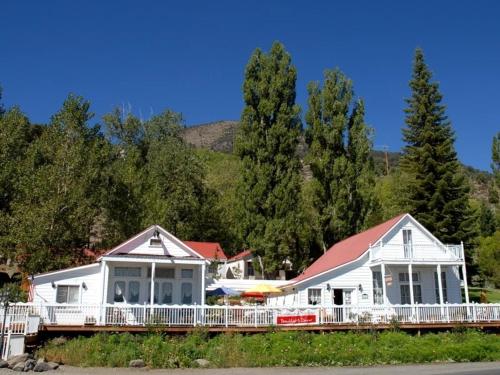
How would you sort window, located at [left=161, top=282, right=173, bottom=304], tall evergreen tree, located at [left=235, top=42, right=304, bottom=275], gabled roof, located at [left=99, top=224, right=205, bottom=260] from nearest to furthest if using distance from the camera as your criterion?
gabled roof, located at [left=99, top=224, right=205, bottom=260]
window, located at [left=161, top=282, right=173, bottom=304]
tall evergreen tree, located at [left=235, top=42, right=304, bottom=275]

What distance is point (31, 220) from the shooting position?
104 feet

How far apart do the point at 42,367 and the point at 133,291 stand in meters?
9.60

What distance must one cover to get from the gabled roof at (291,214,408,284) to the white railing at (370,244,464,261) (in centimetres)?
64

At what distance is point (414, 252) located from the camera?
28484mm

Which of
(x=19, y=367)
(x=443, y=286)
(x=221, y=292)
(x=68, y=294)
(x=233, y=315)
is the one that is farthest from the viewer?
(x=443, y=286)

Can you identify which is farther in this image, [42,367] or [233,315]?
[233,315]

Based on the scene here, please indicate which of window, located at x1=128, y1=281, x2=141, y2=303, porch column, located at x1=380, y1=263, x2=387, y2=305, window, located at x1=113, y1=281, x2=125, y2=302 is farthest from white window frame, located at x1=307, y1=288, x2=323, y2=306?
window, located at x1=113, y1=281, x2=125, y2=302

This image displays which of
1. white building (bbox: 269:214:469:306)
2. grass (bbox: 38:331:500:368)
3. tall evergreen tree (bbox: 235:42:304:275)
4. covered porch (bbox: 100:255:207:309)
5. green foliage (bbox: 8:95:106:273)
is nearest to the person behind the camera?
grass (bbox: 38:331:500:368)

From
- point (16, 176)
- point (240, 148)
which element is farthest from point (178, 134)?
point (16, 176)

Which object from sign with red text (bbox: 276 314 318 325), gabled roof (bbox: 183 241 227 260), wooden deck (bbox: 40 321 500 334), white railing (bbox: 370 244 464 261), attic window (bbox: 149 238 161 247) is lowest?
wooden deck (bbox: 40 321 500 334)

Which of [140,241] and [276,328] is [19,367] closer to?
[140,241]

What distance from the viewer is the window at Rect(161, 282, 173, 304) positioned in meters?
27.3

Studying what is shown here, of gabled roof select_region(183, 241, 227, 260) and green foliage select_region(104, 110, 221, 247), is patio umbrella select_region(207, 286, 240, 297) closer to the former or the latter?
green foliage select_region(104, 110, 221, 247)

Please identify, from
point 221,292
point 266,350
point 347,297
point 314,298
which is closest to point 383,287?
point 347,297
